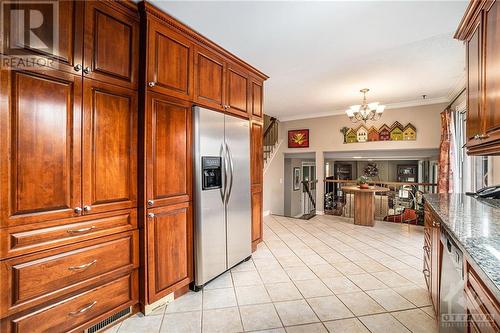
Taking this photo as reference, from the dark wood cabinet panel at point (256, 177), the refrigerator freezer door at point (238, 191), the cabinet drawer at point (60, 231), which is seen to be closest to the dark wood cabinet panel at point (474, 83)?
the refrigerator freezer door at point (238, 191)

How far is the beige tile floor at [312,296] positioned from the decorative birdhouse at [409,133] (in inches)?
93.3

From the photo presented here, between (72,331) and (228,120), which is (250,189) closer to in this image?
(228,120)

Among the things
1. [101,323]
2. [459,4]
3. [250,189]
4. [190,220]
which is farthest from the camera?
[250,189]

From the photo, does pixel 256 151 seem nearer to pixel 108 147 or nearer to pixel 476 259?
pixel 108 147

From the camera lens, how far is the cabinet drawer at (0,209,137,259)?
129 centimetres

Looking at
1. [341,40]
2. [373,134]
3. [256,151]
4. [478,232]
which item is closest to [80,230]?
[256,151]

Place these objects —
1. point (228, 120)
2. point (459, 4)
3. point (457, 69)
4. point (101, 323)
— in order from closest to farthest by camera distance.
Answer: point (101, 323), point (459, 4), point (228, 120), point (457, 69)

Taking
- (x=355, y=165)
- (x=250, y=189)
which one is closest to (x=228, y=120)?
→ (x=250, y=189)

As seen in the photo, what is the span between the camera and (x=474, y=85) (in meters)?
1.72

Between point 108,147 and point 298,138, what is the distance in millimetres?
5234

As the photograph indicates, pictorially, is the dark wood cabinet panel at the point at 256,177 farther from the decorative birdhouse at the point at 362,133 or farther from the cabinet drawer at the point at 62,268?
the decorative birdhouse at the point at 362,133

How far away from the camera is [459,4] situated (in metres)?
1.86

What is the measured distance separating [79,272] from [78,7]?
1803 millimetres

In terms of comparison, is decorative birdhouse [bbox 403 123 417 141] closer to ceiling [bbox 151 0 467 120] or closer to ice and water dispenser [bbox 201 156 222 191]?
ceiling [bbox 151 0 467 120]
